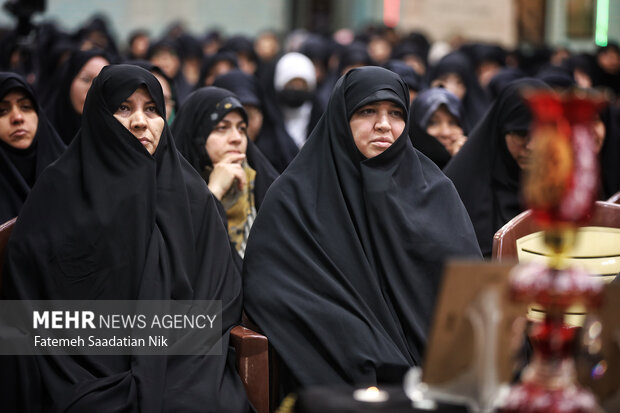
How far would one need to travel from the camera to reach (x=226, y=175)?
392 centimetres

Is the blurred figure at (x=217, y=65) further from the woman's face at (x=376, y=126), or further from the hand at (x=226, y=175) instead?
the woman's face at (x=376, y=126)

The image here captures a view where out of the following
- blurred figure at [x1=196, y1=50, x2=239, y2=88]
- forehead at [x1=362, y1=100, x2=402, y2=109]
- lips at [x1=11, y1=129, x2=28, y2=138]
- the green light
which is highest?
the green light

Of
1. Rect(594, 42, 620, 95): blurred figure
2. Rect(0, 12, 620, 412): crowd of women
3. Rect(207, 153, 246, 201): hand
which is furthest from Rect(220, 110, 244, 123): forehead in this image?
Rect(594, 42, 620, 95): blurred figure

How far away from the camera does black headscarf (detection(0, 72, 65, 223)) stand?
3928 mm

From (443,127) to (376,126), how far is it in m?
1.95

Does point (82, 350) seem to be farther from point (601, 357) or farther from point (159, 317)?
point (601, 357)

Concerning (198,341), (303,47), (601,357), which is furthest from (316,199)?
(303,47)

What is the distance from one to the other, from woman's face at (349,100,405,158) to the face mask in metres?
3.87

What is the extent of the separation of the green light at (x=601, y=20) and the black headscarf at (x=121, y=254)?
12149mm

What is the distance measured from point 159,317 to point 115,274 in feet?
0.71

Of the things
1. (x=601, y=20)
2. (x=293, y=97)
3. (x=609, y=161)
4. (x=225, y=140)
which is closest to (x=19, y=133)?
(x=225, y=140)

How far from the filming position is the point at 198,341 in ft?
9.51

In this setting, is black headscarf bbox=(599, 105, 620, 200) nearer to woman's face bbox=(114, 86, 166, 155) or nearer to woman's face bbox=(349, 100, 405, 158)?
woman's face bbox=(349, 100, 405, 158)

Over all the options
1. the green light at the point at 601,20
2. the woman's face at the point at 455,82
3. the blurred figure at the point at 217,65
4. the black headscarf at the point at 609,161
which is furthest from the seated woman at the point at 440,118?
the green light at the point at 601,20
